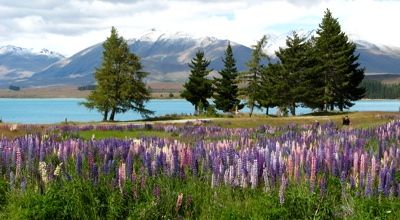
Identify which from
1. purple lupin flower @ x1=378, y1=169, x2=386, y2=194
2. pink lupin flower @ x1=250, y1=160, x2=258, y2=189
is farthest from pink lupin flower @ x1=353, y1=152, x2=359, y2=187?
pink lupin flower @ x1=250, y1=160, x2=258, y2=189

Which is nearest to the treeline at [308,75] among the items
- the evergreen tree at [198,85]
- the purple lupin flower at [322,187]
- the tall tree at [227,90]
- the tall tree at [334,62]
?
the tall tree at [334,62]

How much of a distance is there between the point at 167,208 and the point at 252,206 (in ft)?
4.11

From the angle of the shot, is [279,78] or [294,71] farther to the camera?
[279,78]

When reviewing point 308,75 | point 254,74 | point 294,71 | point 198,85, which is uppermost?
point 294,71

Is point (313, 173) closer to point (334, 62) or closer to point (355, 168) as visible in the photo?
point (355, 168)

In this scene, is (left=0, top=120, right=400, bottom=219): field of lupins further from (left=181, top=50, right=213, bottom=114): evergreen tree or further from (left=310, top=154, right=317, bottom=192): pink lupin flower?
(left=181, top=50, right=213, bottom=114): evergreen tree

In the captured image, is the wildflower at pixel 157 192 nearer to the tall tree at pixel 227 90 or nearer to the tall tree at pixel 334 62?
the tall tree at pixel 334 62

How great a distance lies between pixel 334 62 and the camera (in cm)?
8444

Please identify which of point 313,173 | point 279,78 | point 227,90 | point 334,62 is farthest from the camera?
point 227,90

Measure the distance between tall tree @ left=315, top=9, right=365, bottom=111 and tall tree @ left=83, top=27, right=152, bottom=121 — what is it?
2947cm

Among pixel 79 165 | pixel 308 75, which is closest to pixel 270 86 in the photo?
pixel 308 75

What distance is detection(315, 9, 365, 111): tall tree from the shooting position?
84556mm

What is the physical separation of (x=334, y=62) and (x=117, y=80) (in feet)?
113

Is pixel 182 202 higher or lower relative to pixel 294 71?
lower
